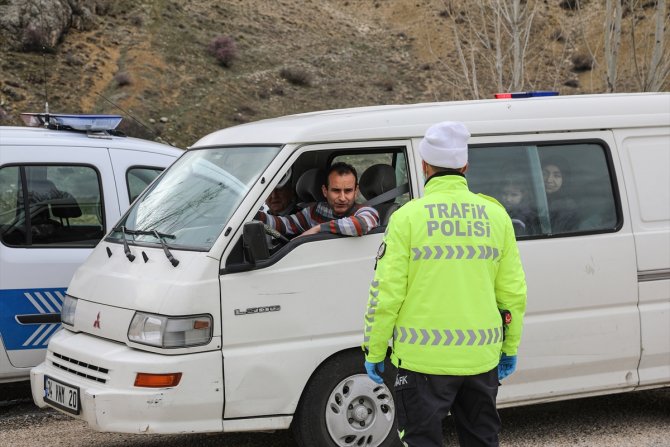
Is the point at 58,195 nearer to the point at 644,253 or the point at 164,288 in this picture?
the point at 164,288

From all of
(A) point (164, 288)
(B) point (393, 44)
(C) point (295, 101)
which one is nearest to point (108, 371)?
(A) point (164, 288)

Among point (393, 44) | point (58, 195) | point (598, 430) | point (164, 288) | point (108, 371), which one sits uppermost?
point (393, 44)

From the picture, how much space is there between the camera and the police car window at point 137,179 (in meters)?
7.07

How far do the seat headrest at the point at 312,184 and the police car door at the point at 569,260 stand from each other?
1.05 meters

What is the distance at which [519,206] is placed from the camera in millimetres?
5629

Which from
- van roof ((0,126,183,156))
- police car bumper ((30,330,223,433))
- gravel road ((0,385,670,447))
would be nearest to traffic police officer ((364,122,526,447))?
police car bumper ((30,330,223,433))

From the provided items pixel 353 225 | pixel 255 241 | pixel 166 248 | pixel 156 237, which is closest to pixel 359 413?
pixel 353 225

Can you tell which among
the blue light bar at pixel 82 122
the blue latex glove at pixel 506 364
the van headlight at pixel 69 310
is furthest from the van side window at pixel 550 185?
the blue light bar at pixel 82 122

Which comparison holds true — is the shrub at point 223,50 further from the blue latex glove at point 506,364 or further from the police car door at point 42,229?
the blue latex glove at point 506,364

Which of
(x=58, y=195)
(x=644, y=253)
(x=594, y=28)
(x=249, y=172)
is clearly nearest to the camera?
(x=249, y=172)

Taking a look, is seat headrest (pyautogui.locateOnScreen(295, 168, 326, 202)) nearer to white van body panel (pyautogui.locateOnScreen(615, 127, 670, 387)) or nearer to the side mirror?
the side mirror

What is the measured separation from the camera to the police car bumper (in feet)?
15.5

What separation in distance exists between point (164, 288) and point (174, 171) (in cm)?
127

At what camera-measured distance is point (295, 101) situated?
40.6 meters
